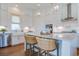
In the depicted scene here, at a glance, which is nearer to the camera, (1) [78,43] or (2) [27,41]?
(1) [78,43]

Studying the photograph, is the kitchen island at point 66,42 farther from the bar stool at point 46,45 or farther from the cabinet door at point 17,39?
the cabinet door at point 17,39

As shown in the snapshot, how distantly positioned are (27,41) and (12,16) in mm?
534

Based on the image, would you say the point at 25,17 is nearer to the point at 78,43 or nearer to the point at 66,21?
the point at 66,21

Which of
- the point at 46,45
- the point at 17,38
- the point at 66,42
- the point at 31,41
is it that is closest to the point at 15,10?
the point at 17,38

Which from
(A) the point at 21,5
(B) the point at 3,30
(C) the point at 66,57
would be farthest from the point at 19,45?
(C) the point at 66,57

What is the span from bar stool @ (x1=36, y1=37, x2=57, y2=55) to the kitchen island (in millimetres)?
73

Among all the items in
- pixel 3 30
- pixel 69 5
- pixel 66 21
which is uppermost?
pixel 69 5

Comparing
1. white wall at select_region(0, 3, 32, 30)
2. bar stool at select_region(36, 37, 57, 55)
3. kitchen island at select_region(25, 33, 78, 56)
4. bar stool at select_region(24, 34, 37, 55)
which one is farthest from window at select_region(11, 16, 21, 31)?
kitchen island at select_region(25, 33, 78, 56)

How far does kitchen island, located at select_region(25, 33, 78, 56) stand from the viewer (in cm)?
192

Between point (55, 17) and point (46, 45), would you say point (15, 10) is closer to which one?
point (55, 17)

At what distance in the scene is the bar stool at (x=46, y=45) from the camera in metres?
1.95

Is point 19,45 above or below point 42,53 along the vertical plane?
above

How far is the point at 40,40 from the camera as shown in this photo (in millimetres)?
2031

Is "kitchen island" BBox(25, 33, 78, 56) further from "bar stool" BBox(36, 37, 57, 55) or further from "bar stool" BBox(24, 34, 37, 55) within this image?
"bar stool" BBox(24, 34, 37, 55)
